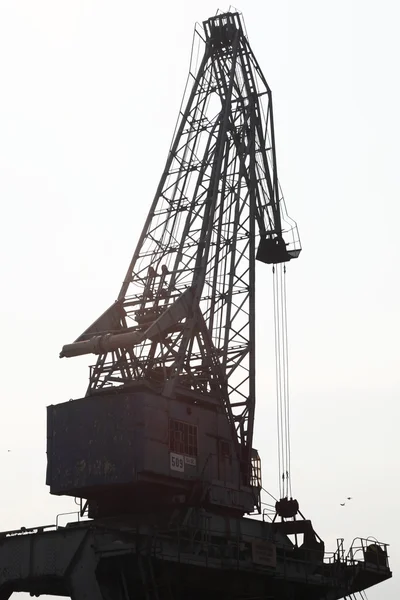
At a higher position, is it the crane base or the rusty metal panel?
the rusty metal panel

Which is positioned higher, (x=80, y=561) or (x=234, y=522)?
(x=234, y=522)

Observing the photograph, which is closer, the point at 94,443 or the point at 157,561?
the point at 157,561

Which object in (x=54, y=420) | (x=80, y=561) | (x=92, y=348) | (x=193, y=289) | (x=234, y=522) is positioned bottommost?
(x=80, y=561)

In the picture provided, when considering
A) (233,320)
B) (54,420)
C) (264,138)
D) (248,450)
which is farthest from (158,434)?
(264,138)

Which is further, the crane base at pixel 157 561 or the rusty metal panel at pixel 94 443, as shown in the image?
the rusty metal panel at pixel 94 443

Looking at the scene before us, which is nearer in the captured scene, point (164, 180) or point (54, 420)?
point (54, 420)

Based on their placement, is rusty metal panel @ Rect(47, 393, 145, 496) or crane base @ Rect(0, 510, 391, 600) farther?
rusty metal panel @ Rect(47, 393, 145, 496)

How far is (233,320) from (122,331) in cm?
733

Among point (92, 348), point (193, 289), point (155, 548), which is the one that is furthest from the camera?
point (193, 289)

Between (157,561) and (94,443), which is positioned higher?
(94,443)

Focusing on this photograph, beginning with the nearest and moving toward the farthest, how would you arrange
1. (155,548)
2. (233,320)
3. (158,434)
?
(155,548)
(158,434)
(233,320)

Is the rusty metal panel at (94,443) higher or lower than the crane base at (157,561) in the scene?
higher

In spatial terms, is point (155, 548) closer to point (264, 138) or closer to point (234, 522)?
point (234, 522)

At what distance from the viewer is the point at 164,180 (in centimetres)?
5250
